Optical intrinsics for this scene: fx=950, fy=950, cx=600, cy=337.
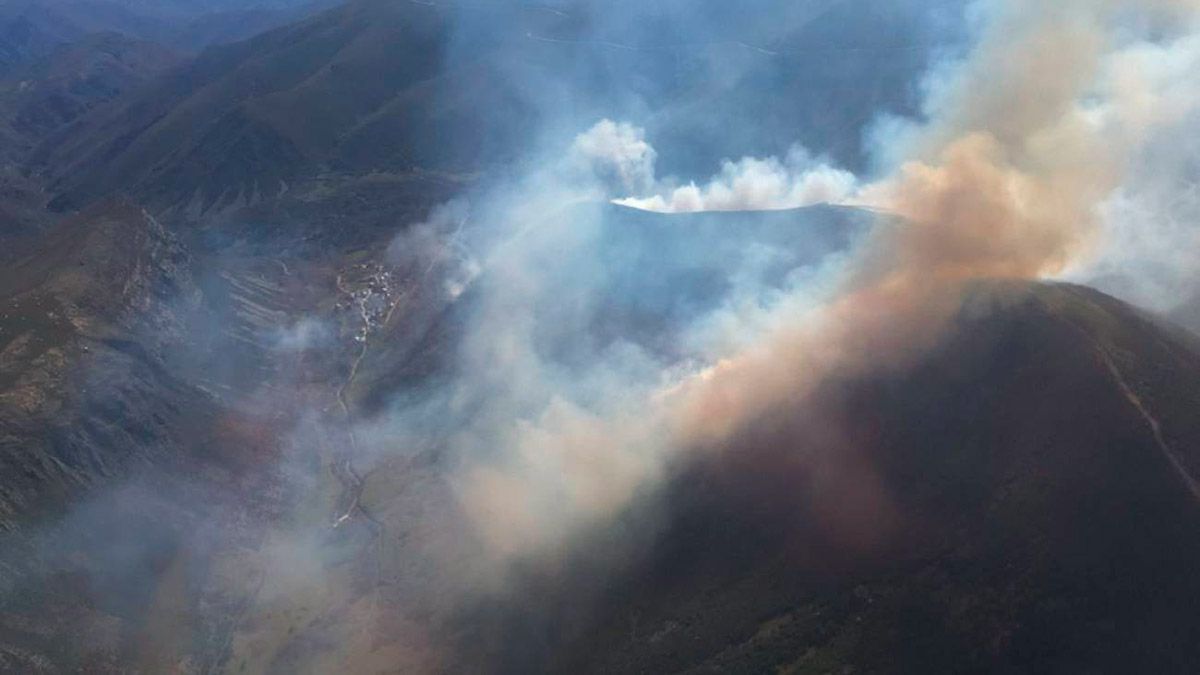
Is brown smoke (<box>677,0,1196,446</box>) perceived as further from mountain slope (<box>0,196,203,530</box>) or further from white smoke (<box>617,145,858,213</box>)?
mountain slope (<box>0,196,203,530</box>)

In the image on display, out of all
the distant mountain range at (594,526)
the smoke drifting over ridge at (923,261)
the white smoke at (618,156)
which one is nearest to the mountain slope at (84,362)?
the distant mountain range at (594,526)

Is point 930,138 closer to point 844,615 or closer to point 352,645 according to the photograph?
point 844,615

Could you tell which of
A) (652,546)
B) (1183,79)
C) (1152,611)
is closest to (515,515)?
(652,546)

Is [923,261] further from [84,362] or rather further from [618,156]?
[618,156]

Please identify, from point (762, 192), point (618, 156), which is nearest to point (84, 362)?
point (762, 192)

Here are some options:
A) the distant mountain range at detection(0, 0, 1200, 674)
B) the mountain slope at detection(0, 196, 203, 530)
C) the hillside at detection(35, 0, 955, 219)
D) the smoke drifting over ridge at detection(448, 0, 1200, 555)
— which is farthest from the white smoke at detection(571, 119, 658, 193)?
the mountain slope at detection(0, 196, 203, 530)

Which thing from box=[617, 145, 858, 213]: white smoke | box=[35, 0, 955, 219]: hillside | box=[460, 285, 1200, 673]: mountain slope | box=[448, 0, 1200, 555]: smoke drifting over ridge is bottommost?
box=[460, 285, 1200, 673]: mountain slope

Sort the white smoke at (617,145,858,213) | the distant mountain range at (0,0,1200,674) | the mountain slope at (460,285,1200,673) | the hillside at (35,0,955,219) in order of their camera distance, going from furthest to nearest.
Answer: the hillside at (35,0,955,219) → the white smoke at (617,145,858,213) → the distant mountain range at (0,0,1200,674) → the mountain slope at (460,285,1200,673)

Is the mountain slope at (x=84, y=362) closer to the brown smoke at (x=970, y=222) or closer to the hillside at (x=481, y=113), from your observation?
the brown smoke at (x=970, y=222)
